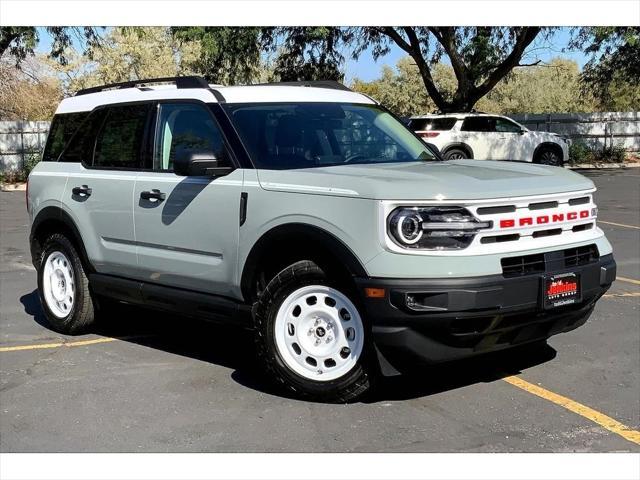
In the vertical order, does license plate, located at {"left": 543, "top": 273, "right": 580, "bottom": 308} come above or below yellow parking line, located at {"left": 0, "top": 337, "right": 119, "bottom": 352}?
above

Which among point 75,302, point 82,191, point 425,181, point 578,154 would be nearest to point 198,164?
point 425,181

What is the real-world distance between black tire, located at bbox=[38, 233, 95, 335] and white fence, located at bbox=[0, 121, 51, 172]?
20390 millimetres

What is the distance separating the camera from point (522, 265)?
14.7 ft

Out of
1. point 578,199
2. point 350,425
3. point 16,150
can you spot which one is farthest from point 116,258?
point 16,150

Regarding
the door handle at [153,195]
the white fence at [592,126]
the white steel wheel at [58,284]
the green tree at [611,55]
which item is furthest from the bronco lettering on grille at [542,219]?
the white fence at [592,126]

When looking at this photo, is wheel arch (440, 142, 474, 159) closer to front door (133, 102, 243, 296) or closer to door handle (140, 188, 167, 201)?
front door (133, 102, 243, 296)

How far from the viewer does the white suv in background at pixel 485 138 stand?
79.5 feet

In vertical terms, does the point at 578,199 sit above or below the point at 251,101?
below

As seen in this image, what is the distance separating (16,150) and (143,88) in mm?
21647

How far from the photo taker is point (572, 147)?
29516 mm

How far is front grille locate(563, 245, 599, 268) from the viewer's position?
15.5 feet

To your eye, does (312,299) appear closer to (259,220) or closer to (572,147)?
(259,220)

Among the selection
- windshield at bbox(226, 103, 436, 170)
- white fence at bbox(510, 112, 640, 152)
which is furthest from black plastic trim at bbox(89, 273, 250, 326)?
white fence at bbox(510, 112, 640, 152)

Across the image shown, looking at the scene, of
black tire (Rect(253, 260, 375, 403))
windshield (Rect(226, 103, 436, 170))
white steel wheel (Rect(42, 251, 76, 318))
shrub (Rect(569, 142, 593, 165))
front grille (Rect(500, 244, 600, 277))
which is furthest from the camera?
shrub (Rect(569, 142, 593, 165))
